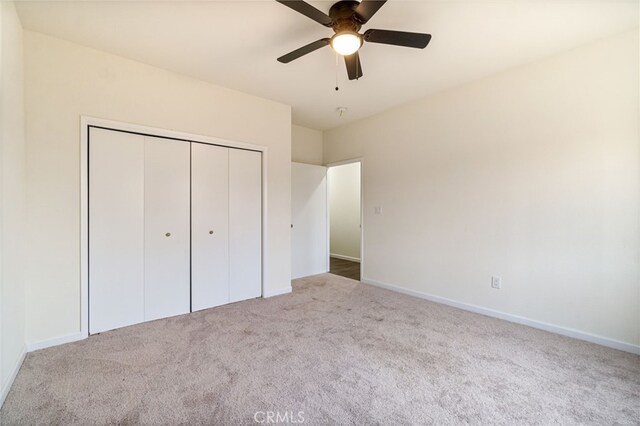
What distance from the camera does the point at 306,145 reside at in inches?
199

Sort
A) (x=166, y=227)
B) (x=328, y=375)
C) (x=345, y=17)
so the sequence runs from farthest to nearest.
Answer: (x=166, y=227) → (x=328, y=375) → (x=345, y=17)

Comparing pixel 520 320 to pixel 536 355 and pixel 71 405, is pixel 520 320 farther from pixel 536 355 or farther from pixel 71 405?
pixel 71 405

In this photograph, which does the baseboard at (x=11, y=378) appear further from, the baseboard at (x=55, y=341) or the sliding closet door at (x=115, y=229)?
the sliding closet door at (x=115, y=229)

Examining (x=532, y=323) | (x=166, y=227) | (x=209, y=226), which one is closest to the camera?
(x=532, y=323)

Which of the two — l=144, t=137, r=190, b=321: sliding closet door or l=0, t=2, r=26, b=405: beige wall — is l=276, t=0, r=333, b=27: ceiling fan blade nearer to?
l=0, t=2, r=26, b=405: beige wall

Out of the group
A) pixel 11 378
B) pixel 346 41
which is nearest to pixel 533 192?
pixel 346 41

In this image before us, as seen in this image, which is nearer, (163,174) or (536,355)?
(536,355)

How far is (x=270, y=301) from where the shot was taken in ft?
11.6

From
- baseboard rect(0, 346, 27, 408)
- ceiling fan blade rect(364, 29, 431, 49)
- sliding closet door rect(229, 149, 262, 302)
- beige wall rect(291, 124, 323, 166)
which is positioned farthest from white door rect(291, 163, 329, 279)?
baseboard rect(0, 346, 27, 408)

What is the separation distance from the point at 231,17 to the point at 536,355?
361 centimetres

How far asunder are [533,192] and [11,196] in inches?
172

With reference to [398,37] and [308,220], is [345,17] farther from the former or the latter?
[308,220]

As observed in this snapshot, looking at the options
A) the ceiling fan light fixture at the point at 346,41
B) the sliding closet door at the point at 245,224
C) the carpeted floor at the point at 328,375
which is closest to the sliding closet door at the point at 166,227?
the carpeted floor at the point at 328,375

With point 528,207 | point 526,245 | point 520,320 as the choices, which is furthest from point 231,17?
point 520,320
